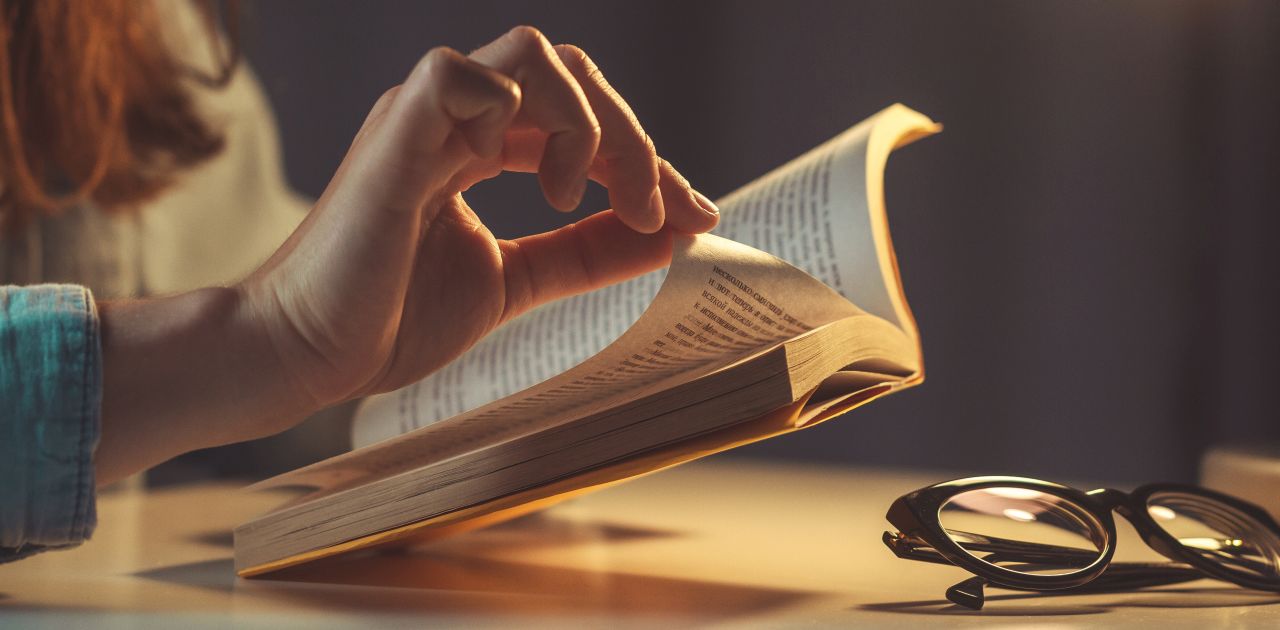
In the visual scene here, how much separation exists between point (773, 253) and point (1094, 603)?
0.21 m

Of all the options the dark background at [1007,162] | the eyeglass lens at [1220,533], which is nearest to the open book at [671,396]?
the eyeglass lens at [1220,533]

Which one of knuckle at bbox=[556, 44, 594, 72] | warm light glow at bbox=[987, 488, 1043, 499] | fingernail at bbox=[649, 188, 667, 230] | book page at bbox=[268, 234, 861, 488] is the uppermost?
knuckle at bbox=[556, 44, 594, 72]

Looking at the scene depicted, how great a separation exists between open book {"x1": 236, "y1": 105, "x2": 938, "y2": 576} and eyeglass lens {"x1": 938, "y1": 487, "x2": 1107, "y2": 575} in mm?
58

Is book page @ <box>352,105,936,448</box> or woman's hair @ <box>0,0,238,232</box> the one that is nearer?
book page @ <box>352,105,936,448</box>

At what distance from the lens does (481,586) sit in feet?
1.38

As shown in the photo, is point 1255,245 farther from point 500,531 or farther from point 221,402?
point 221,402

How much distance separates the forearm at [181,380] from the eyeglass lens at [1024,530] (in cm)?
26

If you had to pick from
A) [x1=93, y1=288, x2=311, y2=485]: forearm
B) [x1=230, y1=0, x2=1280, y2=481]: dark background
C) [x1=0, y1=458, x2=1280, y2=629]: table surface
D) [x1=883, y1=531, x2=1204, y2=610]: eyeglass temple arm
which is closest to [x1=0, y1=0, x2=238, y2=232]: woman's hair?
[x1=230, y1=0, x2=1280, y2=481]: dark background

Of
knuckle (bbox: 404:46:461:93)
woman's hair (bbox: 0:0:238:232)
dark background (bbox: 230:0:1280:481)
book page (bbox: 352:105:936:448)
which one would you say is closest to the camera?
knuckle (bbox: 404:46:461:93)

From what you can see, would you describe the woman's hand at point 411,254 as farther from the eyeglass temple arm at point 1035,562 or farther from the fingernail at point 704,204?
the eyeglass temple arm at point 1035,562

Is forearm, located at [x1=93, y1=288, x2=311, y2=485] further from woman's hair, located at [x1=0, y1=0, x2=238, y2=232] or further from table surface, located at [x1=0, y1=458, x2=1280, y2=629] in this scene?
woman's hair, located at [x1=0, y1=0, x2=238, y2=232]

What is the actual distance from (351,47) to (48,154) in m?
0.54

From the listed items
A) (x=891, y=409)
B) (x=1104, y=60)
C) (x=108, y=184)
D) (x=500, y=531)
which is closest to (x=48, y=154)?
(x=108, y=184)

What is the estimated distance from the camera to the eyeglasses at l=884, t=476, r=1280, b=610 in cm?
37
